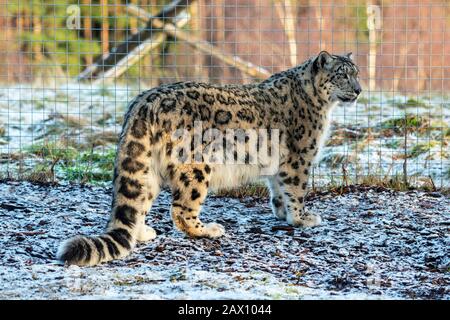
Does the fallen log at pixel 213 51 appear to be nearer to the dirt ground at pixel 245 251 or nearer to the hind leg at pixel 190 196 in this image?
the dirt ground at pixel 245 251

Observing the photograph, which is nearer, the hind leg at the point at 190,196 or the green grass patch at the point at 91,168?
the hind leg at the point at 190,196

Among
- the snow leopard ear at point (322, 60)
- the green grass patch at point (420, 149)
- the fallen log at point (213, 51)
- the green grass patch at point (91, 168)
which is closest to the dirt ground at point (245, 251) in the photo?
the green grass patch at point (91, 168)

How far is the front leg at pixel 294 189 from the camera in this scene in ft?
24.0

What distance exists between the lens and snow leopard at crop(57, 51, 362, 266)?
20.5 feet

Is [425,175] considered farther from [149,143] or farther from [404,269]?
[149,143]

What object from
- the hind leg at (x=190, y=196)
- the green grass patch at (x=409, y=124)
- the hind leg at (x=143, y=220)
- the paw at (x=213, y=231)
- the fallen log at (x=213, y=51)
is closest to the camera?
the hind leg at (x=143, y=220)

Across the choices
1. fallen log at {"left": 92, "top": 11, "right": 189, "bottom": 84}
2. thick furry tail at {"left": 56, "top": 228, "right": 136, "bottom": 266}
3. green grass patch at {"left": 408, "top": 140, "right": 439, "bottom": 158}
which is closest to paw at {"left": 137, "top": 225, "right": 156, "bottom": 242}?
thick furry tail at {"left": 56, "top": 228, "right": 136, "bottom": 266}

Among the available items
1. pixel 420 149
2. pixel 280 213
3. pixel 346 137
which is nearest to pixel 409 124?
pixel 420 149

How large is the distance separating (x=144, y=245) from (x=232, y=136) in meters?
1.10

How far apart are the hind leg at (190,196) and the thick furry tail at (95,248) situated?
592 mm

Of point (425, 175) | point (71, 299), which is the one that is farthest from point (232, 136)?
point (425, 175)

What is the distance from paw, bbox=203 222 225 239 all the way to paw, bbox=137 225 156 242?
398 millimetres

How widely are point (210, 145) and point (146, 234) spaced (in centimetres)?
82

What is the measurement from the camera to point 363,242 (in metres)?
6.74
